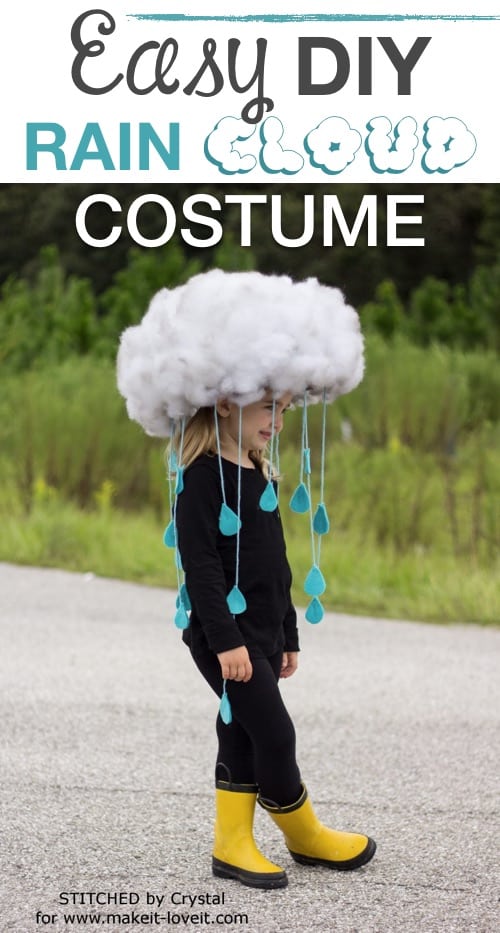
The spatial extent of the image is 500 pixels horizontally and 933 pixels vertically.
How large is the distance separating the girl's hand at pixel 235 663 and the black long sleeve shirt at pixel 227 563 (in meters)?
0.02

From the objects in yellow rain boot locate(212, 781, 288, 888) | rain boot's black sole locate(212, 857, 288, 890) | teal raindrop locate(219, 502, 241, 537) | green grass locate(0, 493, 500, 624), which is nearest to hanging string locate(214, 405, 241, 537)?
teal raindrop locate(219, 502, 241, 537)

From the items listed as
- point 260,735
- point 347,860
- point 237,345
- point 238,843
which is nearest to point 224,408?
point 237,345

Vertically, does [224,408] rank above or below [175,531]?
above

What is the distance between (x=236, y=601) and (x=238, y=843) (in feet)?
1.94

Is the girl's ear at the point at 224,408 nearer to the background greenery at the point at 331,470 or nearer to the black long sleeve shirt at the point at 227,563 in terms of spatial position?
the black long sleeve shirt at the point at 227,563

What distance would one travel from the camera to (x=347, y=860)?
3.63m

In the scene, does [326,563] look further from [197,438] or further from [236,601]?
[236,601]

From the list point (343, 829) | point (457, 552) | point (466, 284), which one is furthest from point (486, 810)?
point (466, 284)

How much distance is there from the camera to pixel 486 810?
426 cm

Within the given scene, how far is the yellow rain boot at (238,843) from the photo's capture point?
3.51 m

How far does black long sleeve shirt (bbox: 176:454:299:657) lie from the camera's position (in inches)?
134

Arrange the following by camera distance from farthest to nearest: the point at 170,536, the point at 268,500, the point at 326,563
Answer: the point at 326,563 → the point at 170,536 → the point at 268,500

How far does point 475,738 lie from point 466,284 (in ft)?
141

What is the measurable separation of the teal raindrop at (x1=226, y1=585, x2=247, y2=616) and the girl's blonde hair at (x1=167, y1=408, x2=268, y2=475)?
331 mm
